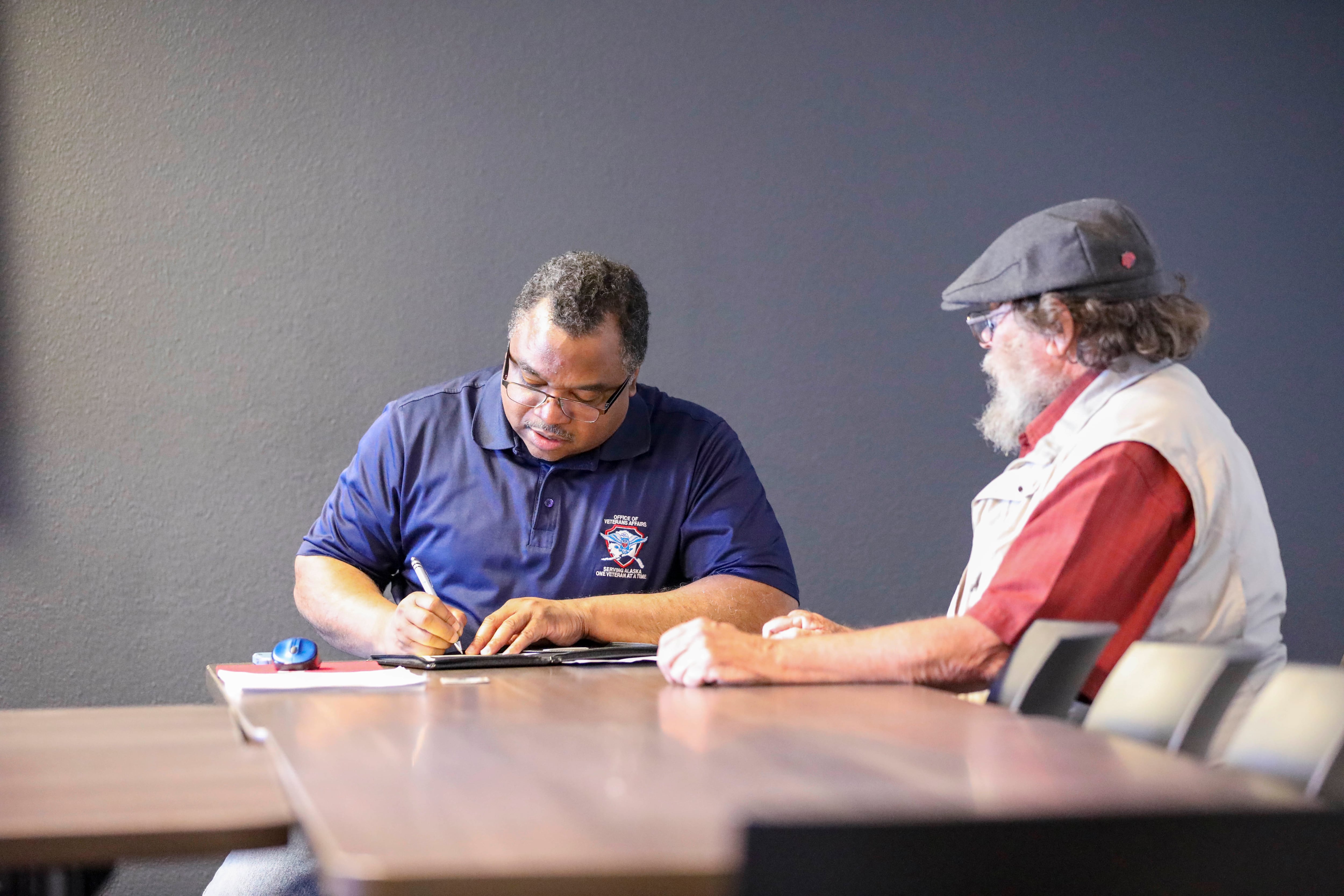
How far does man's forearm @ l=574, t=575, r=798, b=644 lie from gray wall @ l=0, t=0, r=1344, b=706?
3.25 ft

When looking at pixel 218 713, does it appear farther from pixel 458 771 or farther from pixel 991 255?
pixel 991 255

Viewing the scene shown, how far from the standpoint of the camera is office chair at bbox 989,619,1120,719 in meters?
1.31

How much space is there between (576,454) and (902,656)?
3.32 feet

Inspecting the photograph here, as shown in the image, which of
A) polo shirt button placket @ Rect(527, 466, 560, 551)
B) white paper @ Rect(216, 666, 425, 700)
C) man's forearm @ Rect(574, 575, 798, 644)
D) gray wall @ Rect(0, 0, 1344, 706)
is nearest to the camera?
white paper @ Rect(216, 666, 425, 700)

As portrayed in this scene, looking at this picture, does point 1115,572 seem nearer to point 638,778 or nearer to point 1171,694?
point 1171,694

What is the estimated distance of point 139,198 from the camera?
9.67ft

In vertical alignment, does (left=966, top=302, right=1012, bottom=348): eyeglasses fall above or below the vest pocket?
above

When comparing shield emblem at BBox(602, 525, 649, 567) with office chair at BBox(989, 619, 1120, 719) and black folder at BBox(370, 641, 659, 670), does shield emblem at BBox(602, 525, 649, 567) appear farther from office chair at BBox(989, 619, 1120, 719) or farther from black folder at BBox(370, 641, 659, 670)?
office chair at BBox(989, 619, 1120, 719)

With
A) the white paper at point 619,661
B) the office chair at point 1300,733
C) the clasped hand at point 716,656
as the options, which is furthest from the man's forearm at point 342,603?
the office chair at point 1300,733

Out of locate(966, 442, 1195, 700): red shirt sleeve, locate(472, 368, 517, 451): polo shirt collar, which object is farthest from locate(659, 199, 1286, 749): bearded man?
locate(472, 368, 517, 451): polo shirt collar

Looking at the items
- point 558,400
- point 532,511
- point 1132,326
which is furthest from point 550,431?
point 1132,326

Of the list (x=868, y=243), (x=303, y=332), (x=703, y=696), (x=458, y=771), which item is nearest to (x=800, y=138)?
(x=868, y=243)

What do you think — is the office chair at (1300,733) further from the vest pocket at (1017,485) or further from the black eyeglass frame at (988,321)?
the black eyeglass frame at (988,321)

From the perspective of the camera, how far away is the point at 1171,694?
1.15 m
